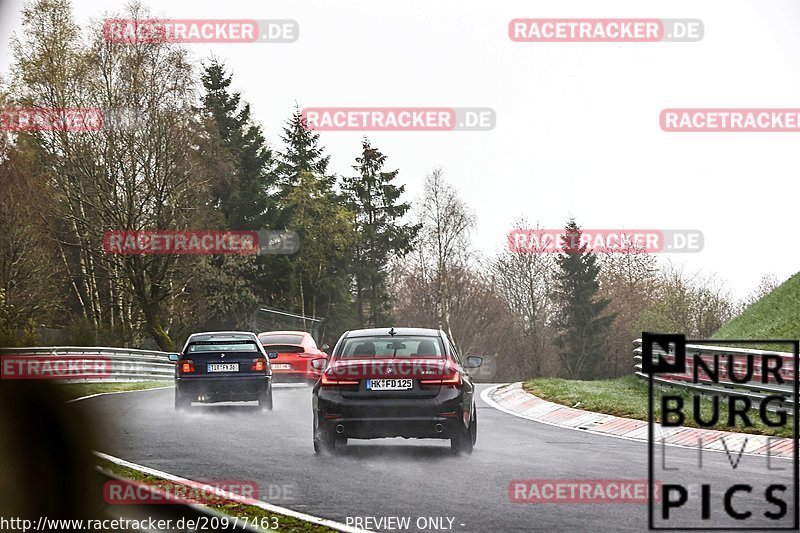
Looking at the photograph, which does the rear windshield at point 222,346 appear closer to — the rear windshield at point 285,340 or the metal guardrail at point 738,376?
the metal guardrail at point 738,376

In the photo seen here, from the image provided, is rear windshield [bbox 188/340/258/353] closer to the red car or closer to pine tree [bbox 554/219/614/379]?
the red car

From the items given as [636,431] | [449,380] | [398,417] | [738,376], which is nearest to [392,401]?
[398,417]

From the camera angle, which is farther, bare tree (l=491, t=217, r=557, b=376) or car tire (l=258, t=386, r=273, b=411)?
bare tree (l=491, t=217, r=557, b=376)

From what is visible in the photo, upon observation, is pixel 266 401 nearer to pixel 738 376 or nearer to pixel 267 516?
pixel 738 376

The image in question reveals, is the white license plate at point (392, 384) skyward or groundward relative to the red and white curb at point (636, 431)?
skyward

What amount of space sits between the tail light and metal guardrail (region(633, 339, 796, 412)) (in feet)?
9.59

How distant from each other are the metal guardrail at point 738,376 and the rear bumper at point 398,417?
3.11 metres

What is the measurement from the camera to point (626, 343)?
76.9m

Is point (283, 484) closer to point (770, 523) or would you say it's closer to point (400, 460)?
point (400, 460)

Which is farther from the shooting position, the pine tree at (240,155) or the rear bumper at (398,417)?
the pine tree at (240,155)

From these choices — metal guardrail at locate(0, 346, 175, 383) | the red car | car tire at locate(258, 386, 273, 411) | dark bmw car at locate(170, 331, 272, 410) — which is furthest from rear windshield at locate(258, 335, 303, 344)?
dark bmw car at locate(170, 331, 272, 410)

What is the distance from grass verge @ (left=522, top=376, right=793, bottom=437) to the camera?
1532 centimetres

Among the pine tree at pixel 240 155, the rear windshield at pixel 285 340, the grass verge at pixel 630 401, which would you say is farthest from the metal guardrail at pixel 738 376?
the pine tree at pixel 240 155

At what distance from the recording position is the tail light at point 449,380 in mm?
12719
